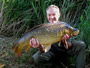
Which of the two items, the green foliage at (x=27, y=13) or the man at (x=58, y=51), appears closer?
the man at (x=58, y=51)

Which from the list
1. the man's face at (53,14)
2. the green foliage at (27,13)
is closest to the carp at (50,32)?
the man's face at (53,14)

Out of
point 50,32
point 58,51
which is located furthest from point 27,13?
point 50,32

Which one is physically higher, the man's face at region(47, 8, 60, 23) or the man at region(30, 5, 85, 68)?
the man's face at region(47, 8, 60, 23)

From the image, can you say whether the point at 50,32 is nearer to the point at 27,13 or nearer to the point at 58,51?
the point at 58,51

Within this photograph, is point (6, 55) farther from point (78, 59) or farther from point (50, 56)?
point (78, 59)

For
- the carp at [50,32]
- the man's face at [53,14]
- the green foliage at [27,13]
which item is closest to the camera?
the carp at [50,32]

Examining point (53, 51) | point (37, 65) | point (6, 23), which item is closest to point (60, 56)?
point (53, 51)

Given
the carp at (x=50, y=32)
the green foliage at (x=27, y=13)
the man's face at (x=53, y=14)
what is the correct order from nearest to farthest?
the carp at (x=50, y=32) → the man's face at (x=53, y=14) → the green foliage at (x=27, y=13)

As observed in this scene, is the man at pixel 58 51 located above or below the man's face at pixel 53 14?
below

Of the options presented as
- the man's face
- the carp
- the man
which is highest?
the man's face

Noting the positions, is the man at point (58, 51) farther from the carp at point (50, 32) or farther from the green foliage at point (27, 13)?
the green foliage at point (27, 13)

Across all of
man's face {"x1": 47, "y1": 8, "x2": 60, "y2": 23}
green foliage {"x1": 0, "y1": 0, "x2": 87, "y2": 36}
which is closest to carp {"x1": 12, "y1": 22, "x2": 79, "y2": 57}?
man's face {"x1": 47, "y1": 8, "x2": 60, "y2": 23}

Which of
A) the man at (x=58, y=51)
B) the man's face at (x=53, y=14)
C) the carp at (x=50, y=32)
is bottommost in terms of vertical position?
the man at (x=58, y=51)

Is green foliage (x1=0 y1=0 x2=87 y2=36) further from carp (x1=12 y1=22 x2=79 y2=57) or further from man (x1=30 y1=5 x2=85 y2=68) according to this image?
carp (x1=12 y1=22 x2=79 y2=57)
